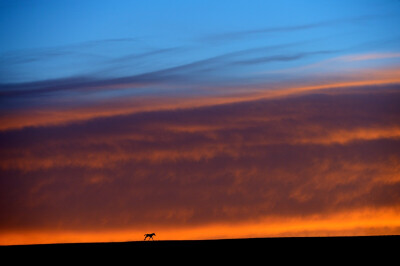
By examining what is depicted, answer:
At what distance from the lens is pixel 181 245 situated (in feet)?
56.6

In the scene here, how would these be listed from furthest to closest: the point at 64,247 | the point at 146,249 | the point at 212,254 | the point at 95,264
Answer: the point at 64,247, the point at 146,249, the point at 212,254, the point at 95,264

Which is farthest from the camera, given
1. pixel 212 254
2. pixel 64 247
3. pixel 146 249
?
pixel 64 247

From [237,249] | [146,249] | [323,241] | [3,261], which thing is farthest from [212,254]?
[3,261]

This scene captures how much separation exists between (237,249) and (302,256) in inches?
79.4

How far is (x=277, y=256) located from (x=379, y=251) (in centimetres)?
251

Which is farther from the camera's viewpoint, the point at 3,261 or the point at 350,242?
the point at 350,242

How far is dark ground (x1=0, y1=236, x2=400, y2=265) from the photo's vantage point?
14367 millimetres

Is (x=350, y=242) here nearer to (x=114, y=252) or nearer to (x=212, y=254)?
(x=212, y=254)

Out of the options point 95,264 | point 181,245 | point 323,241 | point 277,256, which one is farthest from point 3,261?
point 323,241

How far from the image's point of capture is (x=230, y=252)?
51.3 ft

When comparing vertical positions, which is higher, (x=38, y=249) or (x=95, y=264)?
(x=38, y=249)

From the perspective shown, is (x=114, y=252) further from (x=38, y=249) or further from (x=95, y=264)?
(x=38, y=249)

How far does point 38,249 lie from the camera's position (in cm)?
1734

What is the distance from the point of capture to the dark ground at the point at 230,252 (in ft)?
47.1
